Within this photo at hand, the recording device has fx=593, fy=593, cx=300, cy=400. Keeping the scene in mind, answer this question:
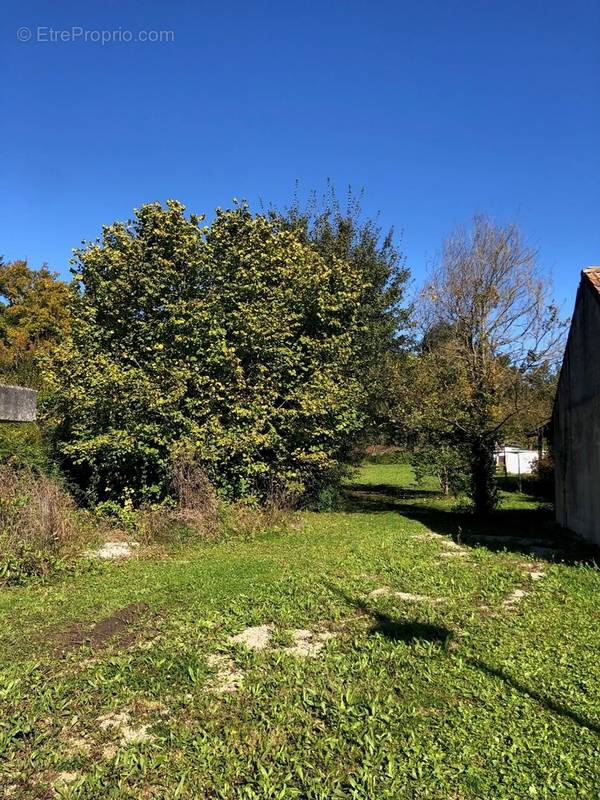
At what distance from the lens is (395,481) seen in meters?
30.2

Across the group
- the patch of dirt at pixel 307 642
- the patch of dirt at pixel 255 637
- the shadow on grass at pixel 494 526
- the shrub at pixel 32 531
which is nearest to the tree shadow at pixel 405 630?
the patch of dirt at pixel 307 642

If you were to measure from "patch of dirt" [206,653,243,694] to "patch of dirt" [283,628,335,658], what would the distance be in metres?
0.56

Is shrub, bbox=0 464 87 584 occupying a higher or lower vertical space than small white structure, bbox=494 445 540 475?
lower

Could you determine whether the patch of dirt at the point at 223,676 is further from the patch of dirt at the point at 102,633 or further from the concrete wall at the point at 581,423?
the concrete wall at the point at 581,423

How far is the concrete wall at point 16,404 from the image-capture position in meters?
4.98

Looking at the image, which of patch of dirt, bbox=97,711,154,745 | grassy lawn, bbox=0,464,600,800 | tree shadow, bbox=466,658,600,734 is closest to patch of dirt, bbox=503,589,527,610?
grassy lawn, bbox=0,464,600,800

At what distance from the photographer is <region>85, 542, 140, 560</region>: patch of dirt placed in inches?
382

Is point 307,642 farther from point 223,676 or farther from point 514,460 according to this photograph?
point 514,460

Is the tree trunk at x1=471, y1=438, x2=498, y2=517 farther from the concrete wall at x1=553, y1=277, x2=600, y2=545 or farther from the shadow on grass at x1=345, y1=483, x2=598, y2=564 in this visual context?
the concrete wall at x1=553, y1=277, x2=600, y2=545

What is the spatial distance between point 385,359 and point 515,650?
12902mm

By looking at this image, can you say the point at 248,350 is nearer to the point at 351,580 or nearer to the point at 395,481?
the point at 351,580

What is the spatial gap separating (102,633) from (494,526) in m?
10.9

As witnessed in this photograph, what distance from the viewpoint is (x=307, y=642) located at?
5.64 metres

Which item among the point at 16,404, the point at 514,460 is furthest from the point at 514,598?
the point at 514,460
